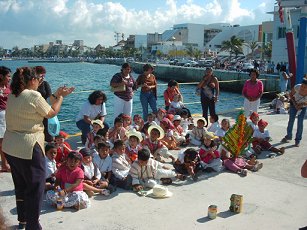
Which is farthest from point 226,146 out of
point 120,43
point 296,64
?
point 120,43

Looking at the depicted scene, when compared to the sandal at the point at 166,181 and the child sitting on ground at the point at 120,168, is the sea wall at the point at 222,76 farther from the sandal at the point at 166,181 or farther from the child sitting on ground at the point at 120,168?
the child sitting on ground at the point at 120,168

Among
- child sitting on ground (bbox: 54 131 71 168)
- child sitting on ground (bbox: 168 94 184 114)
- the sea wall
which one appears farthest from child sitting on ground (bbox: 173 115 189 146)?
the sea wall

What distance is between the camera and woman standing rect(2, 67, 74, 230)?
3.44 meters

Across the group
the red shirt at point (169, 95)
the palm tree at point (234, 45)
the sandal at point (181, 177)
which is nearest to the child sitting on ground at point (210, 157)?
the sandal at point (181, 177)

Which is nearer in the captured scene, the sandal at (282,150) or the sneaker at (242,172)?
the sneaker at (242,172)

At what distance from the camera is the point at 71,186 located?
4.62m

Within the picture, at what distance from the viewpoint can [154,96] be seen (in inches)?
344

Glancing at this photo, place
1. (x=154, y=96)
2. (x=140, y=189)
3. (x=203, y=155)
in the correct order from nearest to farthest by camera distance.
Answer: (x=140, y=189) → (x=203, y=155) → (x=154, y=96)

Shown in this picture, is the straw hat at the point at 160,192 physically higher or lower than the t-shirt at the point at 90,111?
lower

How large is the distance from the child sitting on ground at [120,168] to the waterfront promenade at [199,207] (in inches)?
6.0

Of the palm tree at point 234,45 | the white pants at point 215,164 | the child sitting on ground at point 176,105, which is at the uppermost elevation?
the palm tree at point 234,45

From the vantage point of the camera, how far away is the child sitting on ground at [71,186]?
4.53 meters

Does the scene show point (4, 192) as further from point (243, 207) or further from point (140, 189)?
point (243, 207)

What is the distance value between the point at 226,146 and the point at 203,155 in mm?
526
